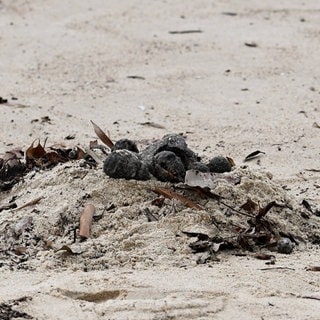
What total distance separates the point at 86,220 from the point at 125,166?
283mm

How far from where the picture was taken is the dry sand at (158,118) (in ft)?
10.8

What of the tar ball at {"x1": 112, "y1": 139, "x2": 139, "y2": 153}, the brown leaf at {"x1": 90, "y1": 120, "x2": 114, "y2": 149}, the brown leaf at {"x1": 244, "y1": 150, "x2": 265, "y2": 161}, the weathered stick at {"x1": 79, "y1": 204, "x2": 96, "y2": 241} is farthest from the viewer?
the brown leaf at {"x1": 244, "y1": 150, "x2": 265, "y2": 161}

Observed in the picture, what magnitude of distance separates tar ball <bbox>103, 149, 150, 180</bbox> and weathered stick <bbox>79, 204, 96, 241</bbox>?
0.18 m

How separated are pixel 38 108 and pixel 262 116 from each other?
4.55 ft

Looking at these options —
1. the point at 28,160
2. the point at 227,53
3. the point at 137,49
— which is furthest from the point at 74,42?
the point at 28,160

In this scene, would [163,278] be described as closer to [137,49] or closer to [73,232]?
[73,232]

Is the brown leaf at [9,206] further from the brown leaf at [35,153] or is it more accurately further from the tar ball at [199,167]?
the tar ball at [199,167]

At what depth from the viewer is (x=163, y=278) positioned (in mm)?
3393

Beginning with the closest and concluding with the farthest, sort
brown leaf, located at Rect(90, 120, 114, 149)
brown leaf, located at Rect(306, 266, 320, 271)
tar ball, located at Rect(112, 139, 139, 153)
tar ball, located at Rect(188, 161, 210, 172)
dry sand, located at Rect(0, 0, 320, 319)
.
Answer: dry sand, located at Rect(0, 0, 320, 319) → brown leaf, located at Rect(306, 266, 320, 271) → tar ball, located at Rect(188, 161, 210, 172) → tar ball, located at Rect(112, 139, 139, 153) → brown leaf, located at Rect(90, 120, 114, 149)

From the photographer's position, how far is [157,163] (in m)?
3.85

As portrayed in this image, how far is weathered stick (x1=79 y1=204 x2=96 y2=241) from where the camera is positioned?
12.0ft

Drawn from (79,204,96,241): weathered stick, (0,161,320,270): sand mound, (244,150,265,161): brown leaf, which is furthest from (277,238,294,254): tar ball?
(244,150,265,161): brown leaf

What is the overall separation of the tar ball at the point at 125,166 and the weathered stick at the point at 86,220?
0.18 m

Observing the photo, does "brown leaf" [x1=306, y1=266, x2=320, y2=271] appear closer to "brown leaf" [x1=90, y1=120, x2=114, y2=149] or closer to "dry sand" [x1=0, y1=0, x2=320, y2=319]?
"dry sand" [x1=0, y1=0, x2=320, y2=319]
